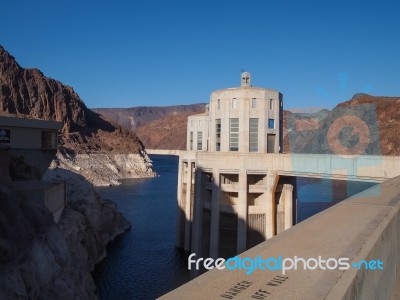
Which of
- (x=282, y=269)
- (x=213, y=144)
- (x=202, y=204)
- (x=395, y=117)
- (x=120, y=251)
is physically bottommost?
(x=120, y=251)

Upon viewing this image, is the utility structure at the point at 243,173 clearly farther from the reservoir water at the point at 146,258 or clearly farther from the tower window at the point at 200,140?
the tower window at the point at 200,140

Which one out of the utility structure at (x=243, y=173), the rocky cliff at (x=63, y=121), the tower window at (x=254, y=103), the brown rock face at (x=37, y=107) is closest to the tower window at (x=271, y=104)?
the utility structure at (x=243, y=173)

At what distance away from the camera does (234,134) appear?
97.0 feet

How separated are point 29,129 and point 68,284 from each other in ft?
55.4

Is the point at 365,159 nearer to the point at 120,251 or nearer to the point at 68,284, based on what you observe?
the point at 68,284

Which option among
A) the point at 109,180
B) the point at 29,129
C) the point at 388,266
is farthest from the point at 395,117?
the point at 388,266

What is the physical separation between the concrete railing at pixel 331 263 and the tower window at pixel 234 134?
2032 cm

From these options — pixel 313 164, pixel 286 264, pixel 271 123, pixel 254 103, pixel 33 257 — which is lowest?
pixel 33 257

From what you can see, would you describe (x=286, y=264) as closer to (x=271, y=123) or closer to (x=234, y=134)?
(x=234, y=134)

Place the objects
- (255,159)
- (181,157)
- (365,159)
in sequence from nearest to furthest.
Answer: (365,159) → (255,159) → (181,157)

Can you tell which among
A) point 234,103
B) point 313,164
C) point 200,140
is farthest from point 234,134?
point 200,140

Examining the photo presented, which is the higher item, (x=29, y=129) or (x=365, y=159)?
(x=29, y=129)

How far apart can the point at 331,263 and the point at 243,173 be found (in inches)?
901

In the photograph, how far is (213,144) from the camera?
102 feet
